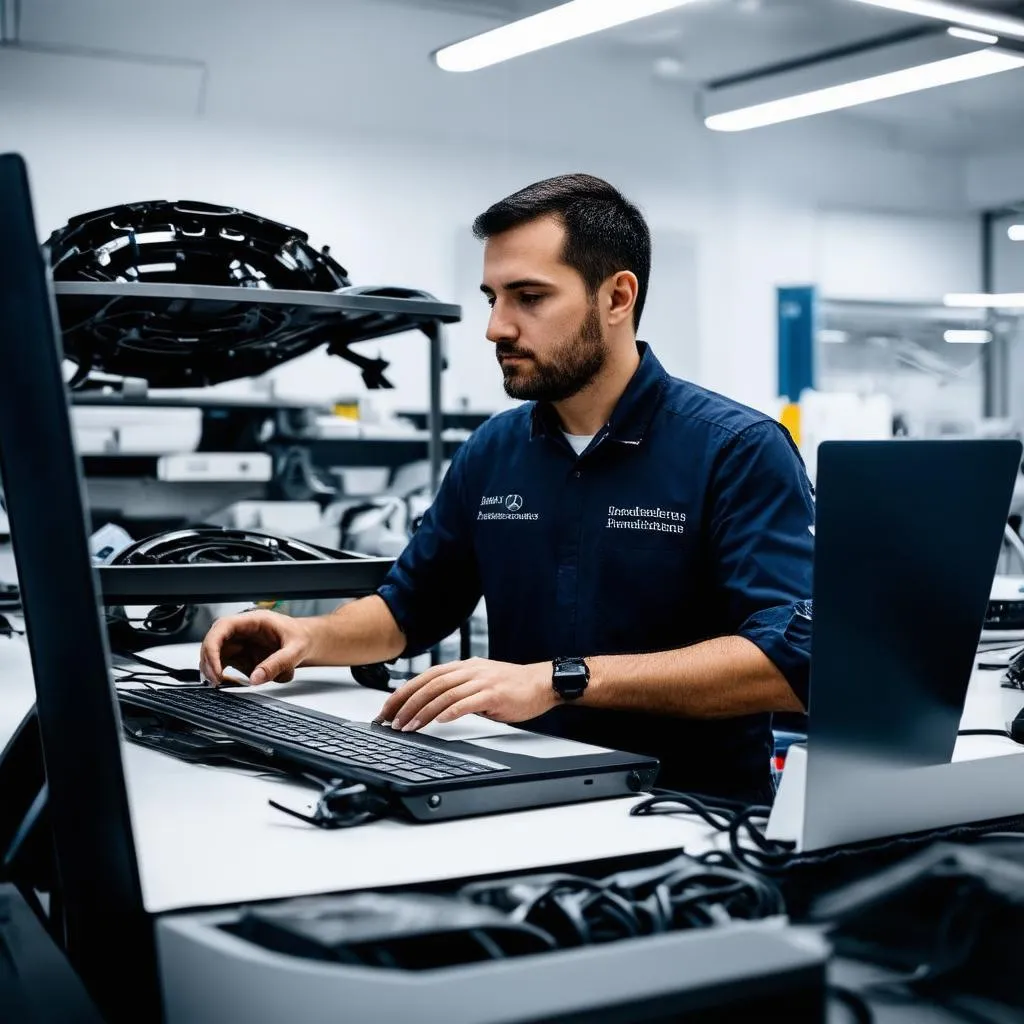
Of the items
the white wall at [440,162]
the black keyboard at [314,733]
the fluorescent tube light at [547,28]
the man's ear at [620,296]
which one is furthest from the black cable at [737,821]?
the white wall at [440,162]

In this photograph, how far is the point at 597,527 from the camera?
168 cm

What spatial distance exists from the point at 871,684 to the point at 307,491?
4.69 meters

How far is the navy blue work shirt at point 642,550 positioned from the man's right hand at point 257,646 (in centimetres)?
23

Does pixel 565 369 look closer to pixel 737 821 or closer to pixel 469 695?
pixel 469 695

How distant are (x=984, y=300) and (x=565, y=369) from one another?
7.72 metres

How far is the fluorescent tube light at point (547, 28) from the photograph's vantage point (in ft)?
13.3

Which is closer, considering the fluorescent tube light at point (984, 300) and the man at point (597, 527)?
the man at point (597, 527)

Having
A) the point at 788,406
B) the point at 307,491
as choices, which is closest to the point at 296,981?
the point at 788,406

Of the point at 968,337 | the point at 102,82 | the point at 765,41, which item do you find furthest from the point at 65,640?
the point at 968,337

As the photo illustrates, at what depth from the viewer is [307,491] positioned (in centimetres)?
547

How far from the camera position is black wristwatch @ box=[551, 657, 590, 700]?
1.30 meters

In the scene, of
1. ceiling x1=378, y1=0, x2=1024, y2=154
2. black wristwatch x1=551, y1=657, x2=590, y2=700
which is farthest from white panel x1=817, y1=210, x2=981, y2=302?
black wristwatch x1=551, y1=657, x2=590, y2=700

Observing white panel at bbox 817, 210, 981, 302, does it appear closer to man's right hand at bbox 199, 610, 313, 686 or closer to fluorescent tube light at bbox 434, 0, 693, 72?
fluorescent tube light at bbox 434, 0, 693, 72

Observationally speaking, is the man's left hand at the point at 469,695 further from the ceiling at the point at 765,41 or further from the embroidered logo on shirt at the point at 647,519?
the ceiling at the point at 765,41
